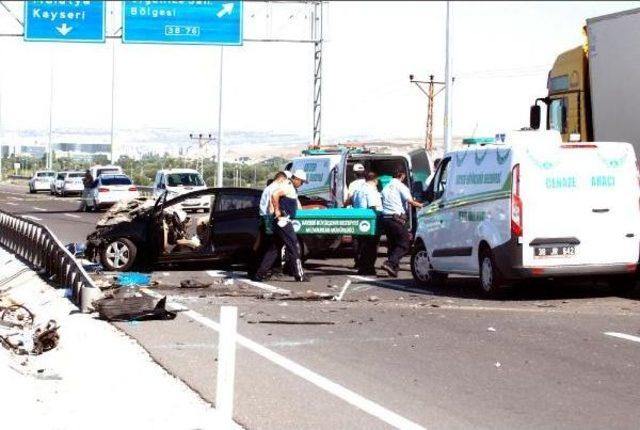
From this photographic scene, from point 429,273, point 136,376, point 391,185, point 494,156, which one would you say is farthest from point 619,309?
point 136,376

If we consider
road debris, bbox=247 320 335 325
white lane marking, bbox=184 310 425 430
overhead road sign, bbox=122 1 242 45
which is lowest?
white lane marking, bbox=184 310 425 430

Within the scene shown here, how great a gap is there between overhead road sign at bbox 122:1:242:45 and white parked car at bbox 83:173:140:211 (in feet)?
29.5

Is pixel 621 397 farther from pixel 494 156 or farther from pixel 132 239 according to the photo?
pixel 132 239

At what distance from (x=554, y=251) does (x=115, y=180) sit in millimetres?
35656

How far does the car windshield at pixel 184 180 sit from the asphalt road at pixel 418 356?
29612mm

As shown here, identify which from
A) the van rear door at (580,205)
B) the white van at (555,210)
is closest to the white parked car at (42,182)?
the white van at (555,210)

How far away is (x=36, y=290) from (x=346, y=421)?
412 inches

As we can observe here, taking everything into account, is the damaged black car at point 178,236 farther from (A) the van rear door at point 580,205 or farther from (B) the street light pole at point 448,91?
(B) the street light pole at point 448,91

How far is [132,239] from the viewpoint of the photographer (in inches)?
786

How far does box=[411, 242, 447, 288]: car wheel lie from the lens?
58.2ft

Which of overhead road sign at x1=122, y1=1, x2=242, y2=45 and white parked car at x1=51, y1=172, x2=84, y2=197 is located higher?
overhead road sign at x1=122, y1=1, x2=242, y2=45

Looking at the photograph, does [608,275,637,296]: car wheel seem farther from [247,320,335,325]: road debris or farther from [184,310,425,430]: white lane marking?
[184,310,425,430]: white lane marking

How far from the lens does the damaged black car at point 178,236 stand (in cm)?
1964

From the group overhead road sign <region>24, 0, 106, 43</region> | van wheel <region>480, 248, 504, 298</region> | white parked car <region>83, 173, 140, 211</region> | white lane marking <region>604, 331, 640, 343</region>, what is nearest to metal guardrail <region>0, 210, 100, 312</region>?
van wheel <region>480, 248, 504, 298</region>
